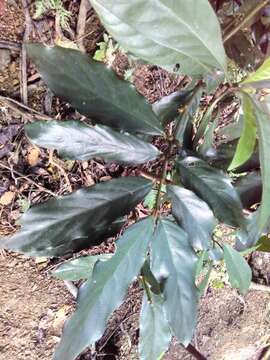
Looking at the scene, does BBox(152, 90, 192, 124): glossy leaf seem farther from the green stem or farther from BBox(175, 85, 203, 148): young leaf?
the green stem

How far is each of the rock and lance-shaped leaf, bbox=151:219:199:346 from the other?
0.87 metres

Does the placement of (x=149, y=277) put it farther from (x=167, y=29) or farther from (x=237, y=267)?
(x=167, y=29)

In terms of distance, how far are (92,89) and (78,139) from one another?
7cm

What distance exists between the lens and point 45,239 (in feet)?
2.21

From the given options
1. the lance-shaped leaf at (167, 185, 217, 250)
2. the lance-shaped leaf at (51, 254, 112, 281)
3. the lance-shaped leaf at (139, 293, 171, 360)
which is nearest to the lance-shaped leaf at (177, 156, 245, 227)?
the lance-shaped leaf at (167, 185, 217, 250)

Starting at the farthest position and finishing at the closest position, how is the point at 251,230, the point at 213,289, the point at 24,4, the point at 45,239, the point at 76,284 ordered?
the point at 213,289, the point at 76,284, the point at 24,4, the point at 251,230, the point at 45,239

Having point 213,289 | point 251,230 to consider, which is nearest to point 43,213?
point 251,230

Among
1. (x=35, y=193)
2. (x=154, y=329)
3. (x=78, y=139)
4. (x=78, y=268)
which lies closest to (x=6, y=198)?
(x=35, y=193)

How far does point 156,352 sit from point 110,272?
296 millimetres

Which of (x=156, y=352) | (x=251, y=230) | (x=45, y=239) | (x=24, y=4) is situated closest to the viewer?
(x=45, y=239)

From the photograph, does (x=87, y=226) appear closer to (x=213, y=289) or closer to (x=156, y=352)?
(x=156, y=352)

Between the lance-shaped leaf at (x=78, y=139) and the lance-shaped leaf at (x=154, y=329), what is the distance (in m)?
0.33

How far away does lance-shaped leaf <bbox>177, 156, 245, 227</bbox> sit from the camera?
0.71 meters

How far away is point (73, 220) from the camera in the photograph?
2.25 ft
